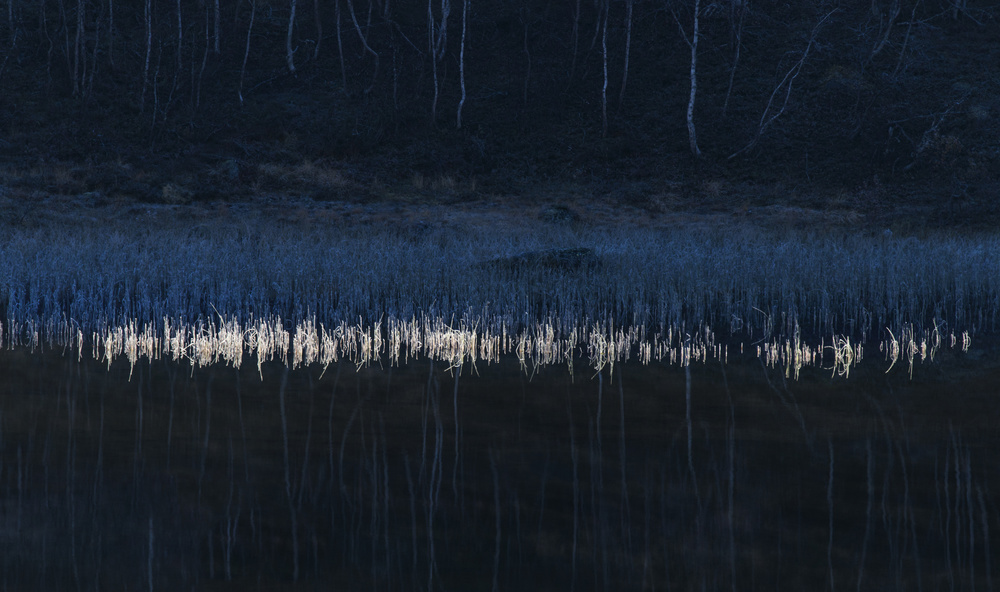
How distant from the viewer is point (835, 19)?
112ft

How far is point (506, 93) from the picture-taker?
32.4 metres

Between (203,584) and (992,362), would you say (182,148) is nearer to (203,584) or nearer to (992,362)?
(992,362)

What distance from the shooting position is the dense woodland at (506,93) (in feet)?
89.6

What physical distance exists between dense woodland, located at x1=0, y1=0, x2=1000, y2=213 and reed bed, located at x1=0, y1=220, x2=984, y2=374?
1264 cm

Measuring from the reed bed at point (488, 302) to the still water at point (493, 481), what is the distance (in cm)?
108

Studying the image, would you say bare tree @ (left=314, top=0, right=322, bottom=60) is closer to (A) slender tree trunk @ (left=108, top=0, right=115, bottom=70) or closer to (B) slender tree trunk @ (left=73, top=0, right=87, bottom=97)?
(A) slender tree trunk @ (left=108, top=0, right=115, bottom=70)

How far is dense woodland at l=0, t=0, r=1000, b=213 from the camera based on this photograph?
27312 mm

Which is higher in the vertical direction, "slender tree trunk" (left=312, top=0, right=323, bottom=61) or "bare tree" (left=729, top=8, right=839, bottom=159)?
"slender tree trunk" (left=312, top=0, right=323, bottom=61)

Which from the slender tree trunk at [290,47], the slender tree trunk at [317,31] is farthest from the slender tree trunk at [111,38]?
the slender tree trunk at [317,31]

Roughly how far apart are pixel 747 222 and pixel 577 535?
19669 millimetres

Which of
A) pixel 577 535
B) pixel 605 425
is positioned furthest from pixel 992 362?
pixel 577 535

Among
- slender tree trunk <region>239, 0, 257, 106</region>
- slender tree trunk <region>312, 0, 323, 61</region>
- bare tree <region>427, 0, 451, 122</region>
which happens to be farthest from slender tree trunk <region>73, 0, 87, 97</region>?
bare tree <region>427, 0, 451, 122</region>

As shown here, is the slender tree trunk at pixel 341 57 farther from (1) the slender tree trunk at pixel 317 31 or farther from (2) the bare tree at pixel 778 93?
(2) the bare tree at pixel 778 93

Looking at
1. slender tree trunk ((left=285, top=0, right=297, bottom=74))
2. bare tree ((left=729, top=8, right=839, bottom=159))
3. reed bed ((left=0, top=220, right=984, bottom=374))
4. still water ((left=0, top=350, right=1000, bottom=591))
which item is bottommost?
still water ((left=0, top=350, right=1000, bottom=591))
